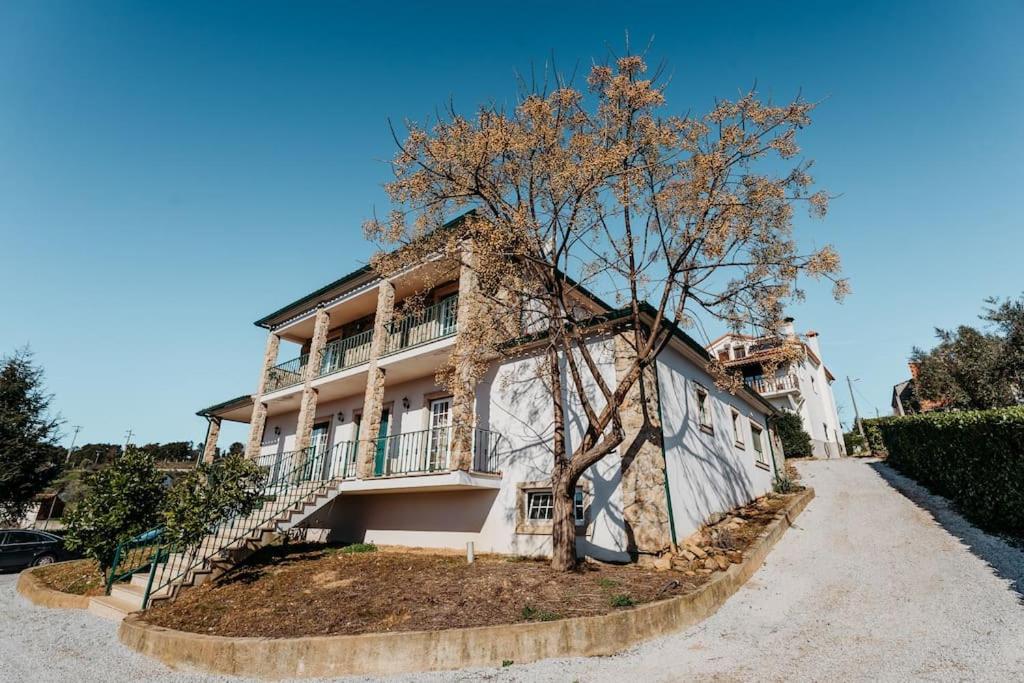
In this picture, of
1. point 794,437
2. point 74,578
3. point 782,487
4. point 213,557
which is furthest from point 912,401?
point 74,578

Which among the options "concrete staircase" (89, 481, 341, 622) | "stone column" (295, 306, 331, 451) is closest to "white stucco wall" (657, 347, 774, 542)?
"concrete staircase" (89, 481, 341, 622)

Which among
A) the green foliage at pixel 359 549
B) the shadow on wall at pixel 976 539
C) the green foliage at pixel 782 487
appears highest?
the green foliage at pixel 782 487

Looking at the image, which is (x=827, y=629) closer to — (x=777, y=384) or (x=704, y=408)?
(x=704, y=408)

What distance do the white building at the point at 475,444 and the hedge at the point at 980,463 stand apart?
4.74 m

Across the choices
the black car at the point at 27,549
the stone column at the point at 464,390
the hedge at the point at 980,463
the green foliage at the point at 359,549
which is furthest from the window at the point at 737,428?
the black car at the point at 27,549

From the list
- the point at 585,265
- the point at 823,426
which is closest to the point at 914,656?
the point at 585,265

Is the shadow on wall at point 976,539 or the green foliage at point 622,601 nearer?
the green foliage at point 622,601

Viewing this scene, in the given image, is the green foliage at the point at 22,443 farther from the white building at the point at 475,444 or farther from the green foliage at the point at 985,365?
the green foliage at the point at 985,365

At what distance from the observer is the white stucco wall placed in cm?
1019

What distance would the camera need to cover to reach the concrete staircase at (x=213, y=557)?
28.1 feet

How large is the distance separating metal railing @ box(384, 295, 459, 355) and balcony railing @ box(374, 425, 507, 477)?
262 centimetres

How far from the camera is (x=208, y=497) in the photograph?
30.1ft

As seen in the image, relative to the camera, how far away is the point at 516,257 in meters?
10.1

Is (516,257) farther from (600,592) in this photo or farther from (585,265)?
(600,592)
